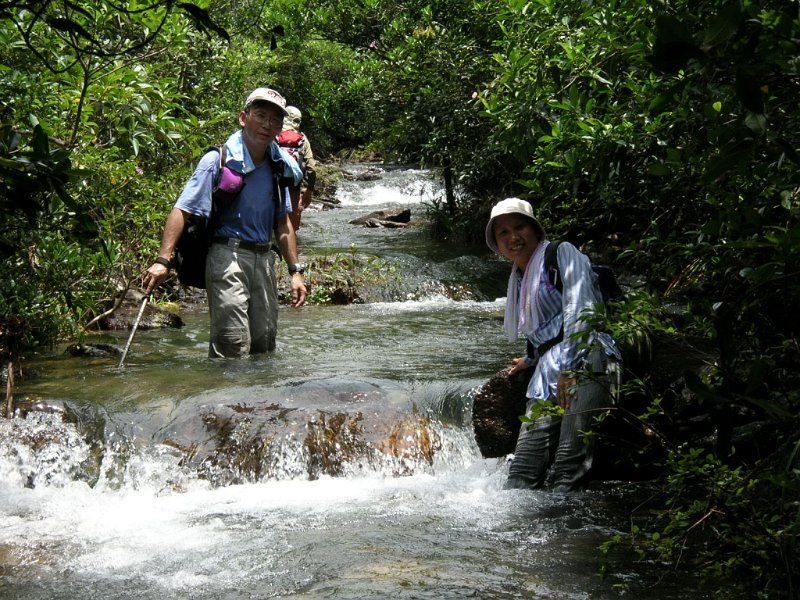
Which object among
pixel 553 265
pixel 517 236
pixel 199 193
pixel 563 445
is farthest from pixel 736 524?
pixel 199 193

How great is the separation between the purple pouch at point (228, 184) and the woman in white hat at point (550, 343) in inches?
91.5

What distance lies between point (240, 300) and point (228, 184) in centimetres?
90

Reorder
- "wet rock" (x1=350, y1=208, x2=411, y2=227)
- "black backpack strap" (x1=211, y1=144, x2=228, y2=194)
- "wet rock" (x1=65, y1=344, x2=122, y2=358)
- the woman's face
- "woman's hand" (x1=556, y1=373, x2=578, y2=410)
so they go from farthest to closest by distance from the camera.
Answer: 1. "wet rock" (x1=350, y1=208, x2=411, y2=227)
2. "wet rock" (x1=65, y1=344, x2=122, y2=358)
3. "black backpack strap" (x1=211, y1=144, x2=228, y2=194)
4. the woman's face
5. "woman's hand" (x1=556, y1=373, x2=578, y2=410)

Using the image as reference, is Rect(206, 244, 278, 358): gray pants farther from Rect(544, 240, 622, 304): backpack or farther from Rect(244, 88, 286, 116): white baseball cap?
Rect(544, 240, 622, 304): backpack

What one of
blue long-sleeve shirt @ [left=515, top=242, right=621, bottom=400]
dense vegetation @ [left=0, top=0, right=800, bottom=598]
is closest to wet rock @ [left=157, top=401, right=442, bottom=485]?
dense vegetation @ [left=0, top=0, right=800, bottom=598]

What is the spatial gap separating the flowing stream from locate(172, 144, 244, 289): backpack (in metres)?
0.80

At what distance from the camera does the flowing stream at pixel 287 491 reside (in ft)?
13.7

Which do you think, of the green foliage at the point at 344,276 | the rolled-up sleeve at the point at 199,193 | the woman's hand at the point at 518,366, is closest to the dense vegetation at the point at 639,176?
the rolled-up sleeve at the point at 199,193

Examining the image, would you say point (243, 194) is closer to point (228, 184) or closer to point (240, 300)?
point (228, 184)

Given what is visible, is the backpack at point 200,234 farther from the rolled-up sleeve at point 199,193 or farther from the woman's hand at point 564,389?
the woman's hand at point 564,389

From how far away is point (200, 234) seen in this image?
7.13 metres

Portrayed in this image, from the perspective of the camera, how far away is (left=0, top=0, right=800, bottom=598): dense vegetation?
2391 mm

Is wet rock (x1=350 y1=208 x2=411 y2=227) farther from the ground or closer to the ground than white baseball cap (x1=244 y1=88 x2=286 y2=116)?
closer to the ground

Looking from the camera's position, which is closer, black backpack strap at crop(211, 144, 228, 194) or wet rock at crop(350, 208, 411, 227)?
black backpack strap at crop(211, 144, 228, 194)
